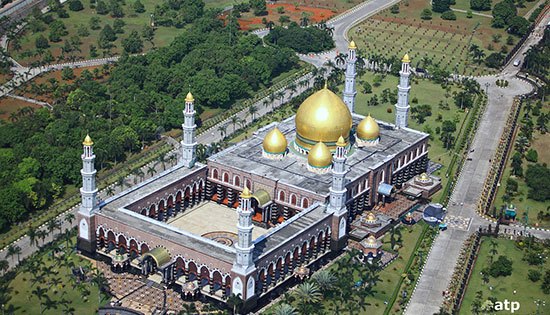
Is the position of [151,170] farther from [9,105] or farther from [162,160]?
→ [9,105]

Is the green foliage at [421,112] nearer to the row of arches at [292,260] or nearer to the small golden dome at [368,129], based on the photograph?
the small golden dome at [368,129]

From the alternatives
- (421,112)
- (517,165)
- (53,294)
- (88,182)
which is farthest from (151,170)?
(517,165)

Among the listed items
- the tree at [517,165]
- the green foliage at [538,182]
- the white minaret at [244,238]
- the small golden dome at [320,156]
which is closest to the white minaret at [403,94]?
the tree at [517,165]

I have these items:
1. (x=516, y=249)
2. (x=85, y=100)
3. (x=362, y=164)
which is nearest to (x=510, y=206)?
(x=516, y=249)

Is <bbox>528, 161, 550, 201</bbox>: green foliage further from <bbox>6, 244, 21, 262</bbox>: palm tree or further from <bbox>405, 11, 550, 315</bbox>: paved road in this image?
<bbox>6, 244, 21, 262</bbox>: palm tree

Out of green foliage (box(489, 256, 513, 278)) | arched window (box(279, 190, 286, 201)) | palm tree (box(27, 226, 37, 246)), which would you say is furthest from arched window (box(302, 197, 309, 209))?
palm tree (box(27, 226, 37, 246))

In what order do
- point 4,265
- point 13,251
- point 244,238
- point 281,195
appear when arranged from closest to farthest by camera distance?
point 244,238, point 4,265, point 13,251, point 281,195

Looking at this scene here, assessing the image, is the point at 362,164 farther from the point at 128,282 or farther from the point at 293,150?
the point at 128,282
